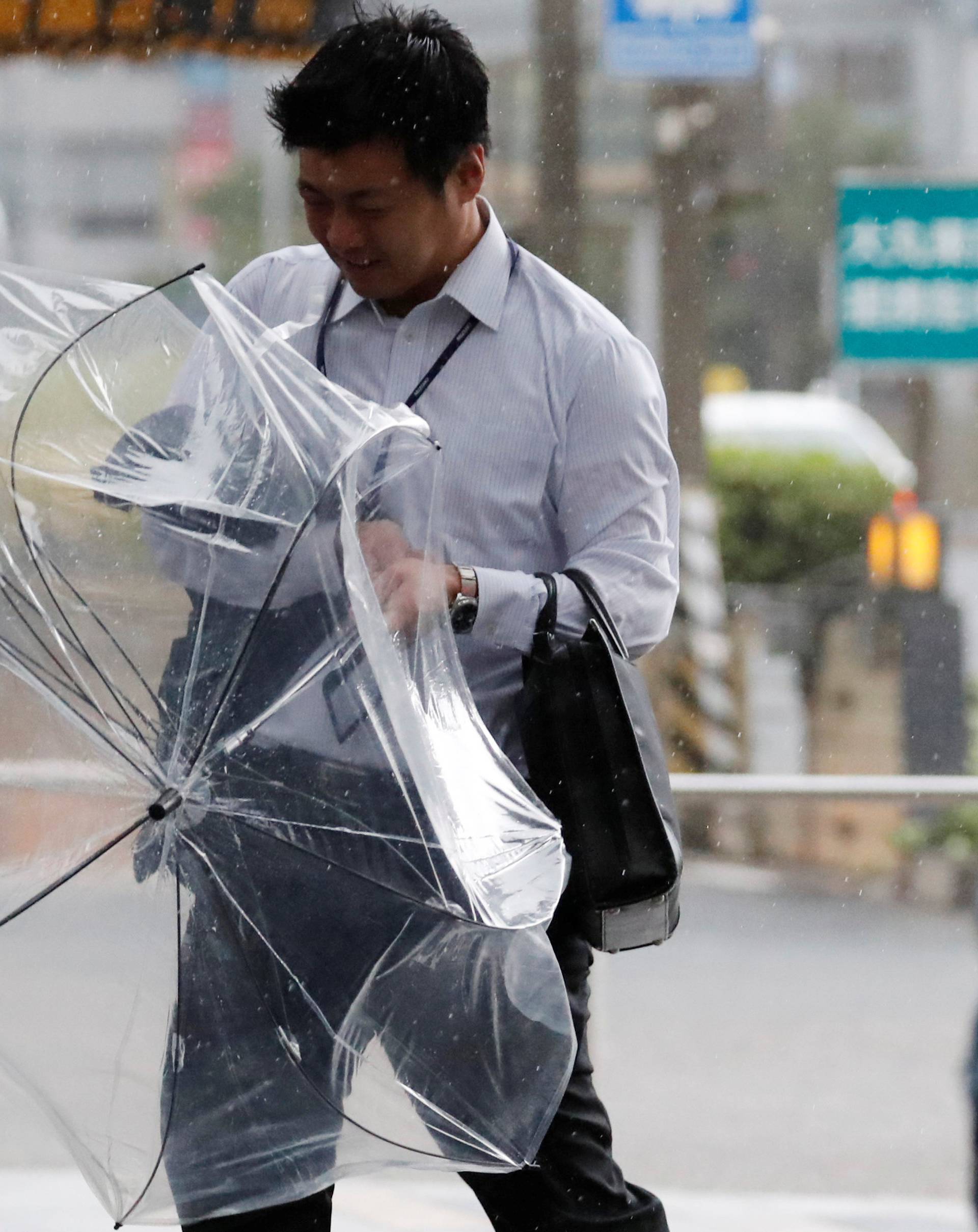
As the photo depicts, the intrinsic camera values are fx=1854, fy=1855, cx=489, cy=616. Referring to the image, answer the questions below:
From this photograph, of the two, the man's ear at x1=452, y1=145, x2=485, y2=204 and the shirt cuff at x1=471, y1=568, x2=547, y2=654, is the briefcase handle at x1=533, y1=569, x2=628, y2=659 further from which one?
the man's ear at x1=452, y1=145, x2=485, y2=204

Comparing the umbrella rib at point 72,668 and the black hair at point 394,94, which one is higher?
the black hair at point 394,94

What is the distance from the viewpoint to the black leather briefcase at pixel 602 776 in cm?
195

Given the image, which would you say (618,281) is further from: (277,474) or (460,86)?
(277,474)

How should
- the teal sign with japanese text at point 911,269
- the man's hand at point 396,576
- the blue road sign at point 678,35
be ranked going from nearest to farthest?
the man's hand at point 396,576, the blue road sign at point 678,35, the teal sign with japanese text at point 911,269

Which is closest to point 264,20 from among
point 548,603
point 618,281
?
point 618,281

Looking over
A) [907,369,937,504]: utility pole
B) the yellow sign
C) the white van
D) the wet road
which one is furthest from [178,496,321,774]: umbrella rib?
[907,369,937,504]: utility pole

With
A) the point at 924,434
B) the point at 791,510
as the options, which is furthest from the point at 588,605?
the point at 791,510

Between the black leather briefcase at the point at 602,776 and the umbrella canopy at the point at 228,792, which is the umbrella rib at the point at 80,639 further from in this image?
the black leather briefcase at the point at 602,776

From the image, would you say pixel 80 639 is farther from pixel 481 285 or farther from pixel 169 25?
pixel 169 25

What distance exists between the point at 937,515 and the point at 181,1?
257 cm

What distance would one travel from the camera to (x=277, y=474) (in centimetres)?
175

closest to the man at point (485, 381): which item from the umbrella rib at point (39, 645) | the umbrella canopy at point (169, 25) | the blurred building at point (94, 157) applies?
the umbrella rib at point (39, 645)

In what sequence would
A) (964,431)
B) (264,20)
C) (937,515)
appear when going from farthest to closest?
(964,431) < (937,515) < (264,20)

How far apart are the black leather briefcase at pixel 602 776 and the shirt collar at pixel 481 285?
0.32 metres
